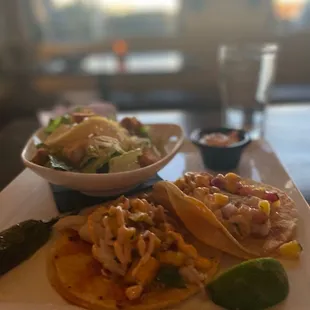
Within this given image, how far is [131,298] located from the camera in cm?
95

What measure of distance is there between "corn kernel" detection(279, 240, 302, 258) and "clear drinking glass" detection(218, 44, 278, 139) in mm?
1045

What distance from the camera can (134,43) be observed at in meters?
4.67

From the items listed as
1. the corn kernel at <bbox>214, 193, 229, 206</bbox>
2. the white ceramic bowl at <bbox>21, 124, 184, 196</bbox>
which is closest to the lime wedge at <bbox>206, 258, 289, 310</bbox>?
the corn kernel at <bbox>214, 193, 229, 206</bbox>

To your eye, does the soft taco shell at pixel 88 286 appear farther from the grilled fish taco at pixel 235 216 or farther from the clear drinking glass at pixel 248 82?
the clear drinking glass at pixel 248 82

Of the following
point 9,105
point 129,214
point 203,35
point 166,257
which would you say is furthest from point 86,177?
point 203,35

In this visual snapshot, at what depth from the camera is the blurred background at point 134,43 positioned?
445cm

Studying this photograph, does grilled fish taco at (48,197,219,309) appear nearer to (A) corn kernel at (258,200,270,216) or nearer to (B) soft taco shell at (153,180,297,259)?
(B) soft taco shell at (153,180,297,259)

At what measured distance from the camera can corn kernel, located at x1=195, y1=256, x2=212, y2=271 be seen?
103 cm

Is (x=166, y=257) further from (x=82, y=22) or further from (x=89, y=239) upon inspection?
(x=82, y=22)

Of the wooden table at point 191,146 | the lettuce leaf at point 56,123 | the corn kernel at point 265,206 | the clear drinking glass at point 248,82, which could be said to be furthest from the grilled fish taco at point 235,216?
the clear drinking glass at point 248,82

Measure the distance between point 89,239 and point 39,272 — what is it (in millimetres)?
134

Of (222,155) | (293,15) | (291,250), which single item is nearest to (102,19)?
(293,15)

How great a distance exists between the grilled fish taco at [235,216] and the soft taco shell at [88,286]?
0.06 metres

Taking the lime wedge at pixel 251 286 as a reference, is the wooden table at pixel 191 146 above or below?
below
